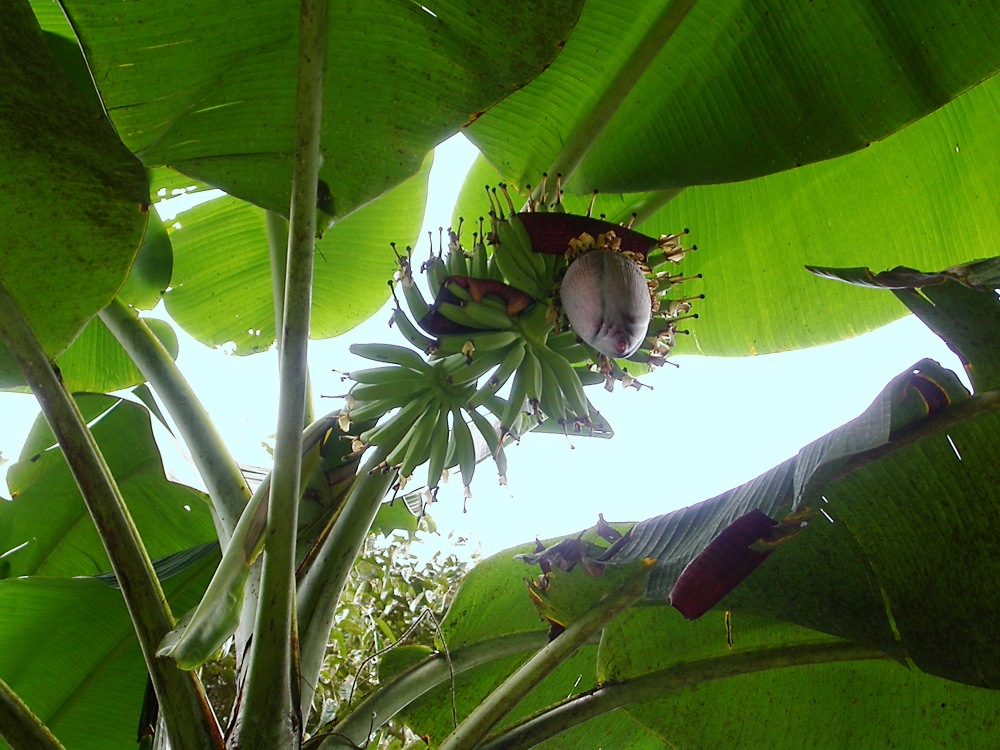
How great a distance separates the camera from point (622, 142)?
1354 mm

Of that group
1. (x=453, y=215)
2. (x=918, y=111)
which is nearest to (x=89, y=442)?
(x=453, y=215)

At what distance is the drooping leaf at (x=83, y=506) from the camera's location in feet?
5.55

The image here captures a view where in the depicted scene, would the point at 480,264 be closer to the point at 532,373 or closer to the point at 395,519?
the point at 532,373

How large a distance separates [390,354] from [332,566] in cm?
33

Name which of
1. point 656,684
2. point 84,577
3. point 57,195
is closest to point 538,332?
point 656,684

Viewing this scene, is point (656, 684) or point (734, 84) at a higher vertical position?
point (734, 84)

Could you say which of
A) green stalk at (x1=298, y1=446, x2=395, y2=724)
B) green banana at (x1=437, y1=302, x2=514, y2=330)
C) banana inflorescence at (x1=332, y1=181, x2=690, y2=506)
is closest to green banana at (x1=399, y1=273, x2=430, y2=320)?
banana inflorescence at (x1=332, y1=181, x2=690, y2=506)

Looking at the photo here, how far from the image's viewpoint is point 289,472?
950mm

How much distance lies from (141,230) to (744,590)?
1013mm

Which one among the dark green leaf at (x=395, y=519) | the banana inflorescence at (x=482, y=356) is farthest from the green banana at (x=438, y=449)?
the dark green leaf at (x=395, y=519)

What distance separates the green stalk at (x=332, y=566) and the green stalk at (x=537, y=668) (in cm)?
22

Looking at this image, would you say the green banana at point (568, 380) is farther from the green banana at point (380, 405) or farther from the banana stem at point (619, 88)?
the banana stem at point (619, 88)

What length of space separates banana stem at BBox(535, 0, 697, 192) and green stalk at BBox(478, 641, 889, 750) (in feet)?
2.62

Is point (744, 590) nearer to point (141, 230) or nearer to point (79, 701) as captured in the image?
point (141, 230)
